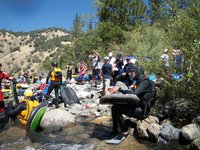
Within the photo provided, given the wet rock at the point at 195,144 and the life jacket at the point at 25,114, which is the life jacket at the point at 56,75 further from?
the wet rock at the point at 195,144

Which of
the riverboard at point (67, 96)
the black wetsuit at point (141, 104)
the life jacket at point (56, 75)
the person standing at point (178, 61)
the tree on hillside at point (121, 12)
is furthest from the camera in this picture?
the tree on hillside at point (121, 12)

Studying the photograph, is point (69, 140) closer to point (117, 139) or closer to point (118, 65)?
point (117, 139)

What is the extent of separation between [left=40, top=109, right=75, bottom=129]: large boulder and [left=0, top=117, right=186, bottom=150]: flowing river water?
4.9 inches

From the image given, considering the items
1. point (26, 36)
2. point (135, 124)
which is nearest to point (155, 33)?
point (135, 124)

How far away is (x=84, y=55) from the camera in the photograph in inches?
1207

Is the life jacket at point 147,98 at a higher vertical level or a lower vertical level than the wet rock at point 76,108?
higher

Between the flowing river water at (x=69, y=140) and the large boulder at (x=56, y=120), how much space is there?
0.13 meters

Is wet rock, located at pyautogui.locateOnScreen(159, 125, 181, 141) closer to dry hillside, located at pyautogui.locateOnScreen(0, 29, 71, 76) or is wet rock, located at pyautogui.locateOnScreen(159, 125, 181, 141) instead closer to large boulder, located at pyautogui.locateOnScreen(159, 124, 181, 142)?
large boulder, located at pyautogui.locateOnScreen(159, 124, 181, 142)

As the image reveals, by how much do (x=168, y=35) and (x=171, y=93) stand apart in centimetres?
170

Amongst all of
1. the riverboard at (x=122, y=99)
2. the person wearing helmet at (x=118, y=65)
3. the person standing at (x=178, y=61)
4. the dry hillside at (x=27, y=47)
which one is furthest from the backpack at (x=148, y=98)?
the dry hillside at (x=27, y=47)

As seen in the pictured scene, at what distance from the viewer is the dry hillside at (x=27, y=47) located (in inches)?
2576

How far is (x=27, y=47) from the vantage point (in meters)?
77.4

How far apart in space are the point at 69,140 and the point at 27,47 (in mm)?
72768

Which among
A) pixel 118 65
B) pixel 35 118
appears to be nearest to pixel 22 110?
pixel 35 118
